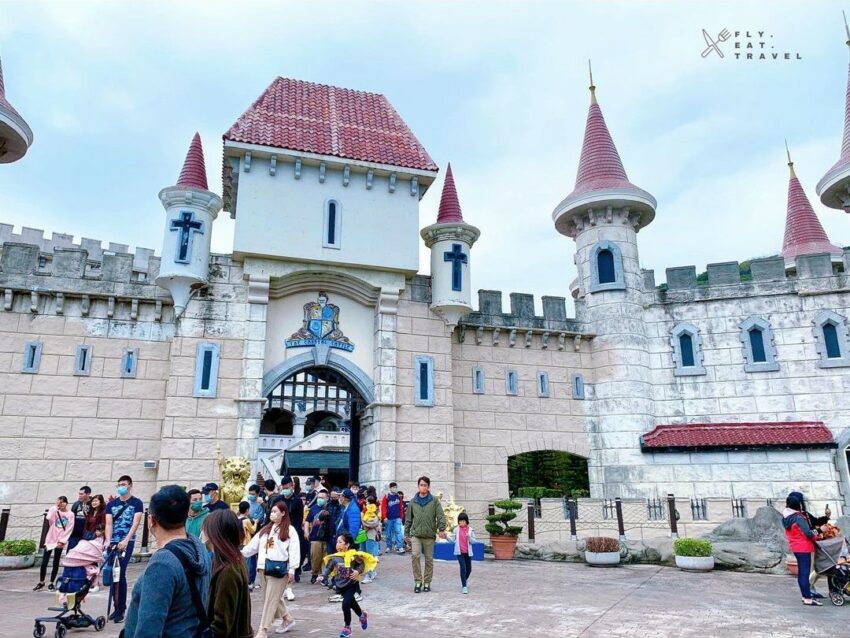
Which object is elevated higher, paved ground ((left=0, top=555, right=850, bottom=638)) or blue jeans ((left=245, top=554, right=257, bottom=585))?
blue jeans ((left=245, top=554, right=257, bottom=585))

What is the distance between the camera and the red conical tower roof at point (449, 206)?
1853cm

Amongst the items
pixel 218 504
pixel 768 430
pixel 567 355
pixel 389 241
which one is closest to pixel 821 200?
pixel 768 430

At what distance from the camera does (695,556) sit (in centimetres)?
1219

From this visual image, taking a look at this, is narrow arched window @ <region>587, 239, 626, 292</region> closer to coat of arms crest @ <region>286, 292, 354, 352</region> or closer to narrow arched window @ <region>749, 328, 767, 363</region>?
narrow arched window @ <region>749, 328, 767, 363</region>

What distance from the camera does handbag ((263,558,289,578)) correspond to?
21.4 ft

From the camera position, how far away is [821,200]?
21.5m

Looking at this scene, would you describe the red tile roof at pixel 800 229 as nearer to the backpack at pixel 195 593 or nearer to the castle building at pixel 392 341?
the castle building at pixel 392 341

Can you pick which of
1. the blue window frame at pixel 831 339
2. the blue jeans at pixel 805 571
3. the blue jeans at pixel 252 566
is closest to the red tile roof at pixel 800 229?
the blue window frame at pixel 831 339

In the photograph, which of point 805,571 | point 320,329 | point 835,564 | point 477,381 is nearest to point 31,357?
point 320,329

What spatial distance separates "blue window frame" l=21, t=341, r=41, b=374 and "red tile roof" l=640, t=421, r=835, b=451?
57.8ft

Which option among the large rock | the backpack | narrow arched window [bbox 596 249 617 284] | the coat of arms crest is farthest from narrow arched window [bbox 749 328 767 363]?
the backpack

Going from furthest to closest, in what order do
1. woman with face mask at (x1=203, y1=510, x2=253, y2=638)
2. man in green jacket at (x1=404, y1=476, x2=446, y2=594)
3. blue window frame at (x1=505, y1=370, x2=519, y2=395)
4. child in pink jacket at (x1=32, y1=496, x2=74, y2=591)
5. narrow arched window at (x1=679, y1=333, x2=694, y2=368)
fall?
1. narrow arched window at (x1=679, y1=333, x2=694, y2=368)
2. blue window frame at (x1=505, y1=370, x2=519, y2=395)
3. child in pink jacket at (x1=32, y1=496, x2=74, y2=591)
4. man in green jacket at (x1=404, y1=476, x2=446, y2=594)
5. woman with face mask at (x1=203, y1=510, x2=253, y2=638)

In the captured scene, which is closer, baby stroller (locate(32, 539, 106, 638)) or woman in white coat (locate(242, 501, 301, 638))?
woman in white coat (locate(242, 501, 301, 638))

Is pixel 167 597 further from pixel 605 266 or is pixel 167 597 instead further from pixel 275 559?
pixel 605 266
